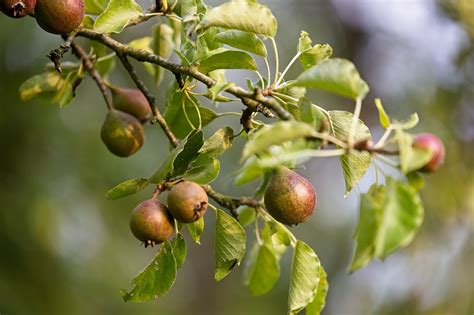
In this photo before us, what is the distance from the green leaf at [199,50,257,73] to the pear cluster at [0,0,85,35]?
13.3 inches

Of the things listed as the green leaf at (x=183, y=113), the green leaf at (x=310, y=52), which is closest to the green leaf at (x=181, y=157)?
the green leaf at (x=183, y=113)

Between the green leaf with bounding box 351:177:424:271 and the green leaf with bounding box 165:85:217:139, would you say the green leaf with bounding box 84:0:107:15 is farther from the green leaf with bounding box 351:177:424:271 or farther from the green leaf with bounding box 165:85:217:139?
the green leaf with bounding box 351:177:424:271

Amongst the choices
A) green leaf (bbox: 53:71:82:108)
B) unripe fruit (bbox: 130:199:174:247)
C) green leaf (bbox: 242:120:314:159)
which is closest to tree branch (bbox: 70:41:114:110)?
green leaf (bbox: 53:71:82:108)

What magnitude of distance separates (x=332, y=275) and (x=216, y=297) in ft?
6.46

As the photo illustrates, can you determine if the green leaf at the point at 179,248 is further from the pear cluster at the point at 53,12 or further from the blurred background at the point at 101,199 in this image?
the blurred background at the point at 101,199

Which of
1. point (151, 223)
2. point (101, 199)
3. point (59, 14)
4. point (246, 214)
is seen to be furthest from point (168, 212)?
Answer: point (101, 199)

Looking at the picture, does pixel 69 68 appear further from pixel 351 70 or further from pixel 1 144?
pixel 1 144

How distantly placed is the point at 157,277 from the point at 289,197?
41cm

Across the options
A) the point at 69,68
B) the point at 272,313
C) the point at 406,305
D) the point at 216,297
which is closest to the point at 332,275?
the point at 272,313

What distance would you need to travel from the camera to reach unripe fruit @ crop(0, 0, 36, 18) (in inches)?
59.1

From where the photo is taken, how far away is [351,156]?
1436mm

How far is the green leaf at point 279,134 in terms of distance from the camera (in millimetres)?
1109

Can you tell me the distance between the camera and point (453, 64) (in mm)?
4574

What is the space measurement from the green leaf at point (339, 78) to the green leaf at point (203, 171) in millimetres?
345
